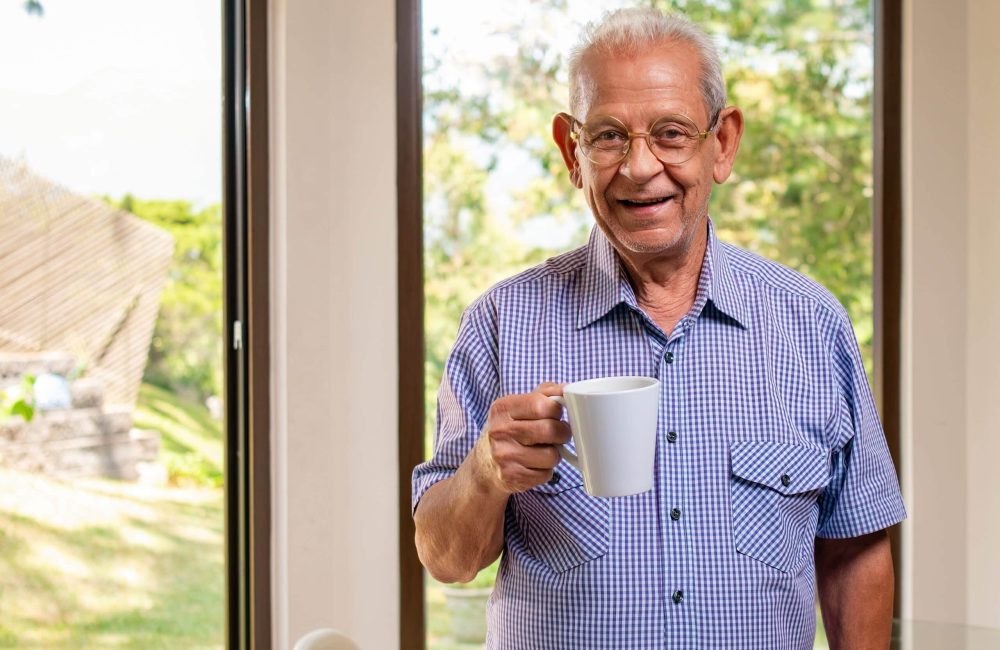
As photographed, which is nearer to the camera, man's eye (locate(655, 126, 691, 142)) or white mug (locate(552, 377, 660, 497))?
white mug (locate(552, 377, 660, 497))

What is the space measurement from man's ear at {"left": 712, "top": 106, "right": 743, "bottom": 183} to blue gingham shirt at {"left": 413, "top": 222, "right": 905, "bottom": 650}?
3.8 inches

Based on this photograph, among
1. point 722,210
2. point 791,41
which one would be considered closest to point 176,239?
point 722,210

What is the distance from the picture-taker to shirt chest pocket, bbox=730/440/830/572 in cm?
133

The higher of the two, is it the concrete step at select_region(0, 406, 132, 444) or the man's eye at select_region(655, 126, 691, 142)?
the man's eye at select_region(655, 126, 691, 142)

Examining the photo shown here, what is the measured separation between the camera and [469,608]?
2830 mm

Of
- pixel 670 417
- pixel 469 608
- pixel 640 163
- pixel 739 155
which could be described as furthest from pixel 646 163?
pixel 469 608

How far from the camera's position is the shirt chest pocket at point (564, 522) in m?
1.32

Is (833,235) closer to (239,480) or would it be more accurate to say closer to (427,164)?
(427,164)

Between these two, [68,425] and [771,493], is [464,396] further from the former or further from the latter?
[68,425]

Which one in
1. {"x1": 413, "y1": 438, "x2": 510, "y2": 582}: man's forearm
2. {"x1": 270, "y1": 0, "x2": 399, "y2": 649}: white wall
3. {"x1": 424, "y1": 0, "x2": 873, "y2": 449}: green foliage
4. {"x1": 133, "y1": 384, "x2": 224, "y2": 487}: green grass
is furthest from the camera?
{"x1": 424, "y1": 0, "x2": 873, "y2": 449}: green foliage

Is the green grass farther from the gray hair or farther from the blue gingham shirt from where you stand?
the gray hair

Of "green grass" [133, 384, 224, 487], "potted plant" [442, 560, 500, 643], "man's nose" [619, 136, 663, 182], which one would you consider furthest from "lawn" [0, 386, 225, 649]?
"man's nose" [619, 136, 663, 182]

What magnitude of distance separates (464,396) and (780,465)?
0.41m

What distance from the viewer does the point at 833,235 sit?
2918 mm
